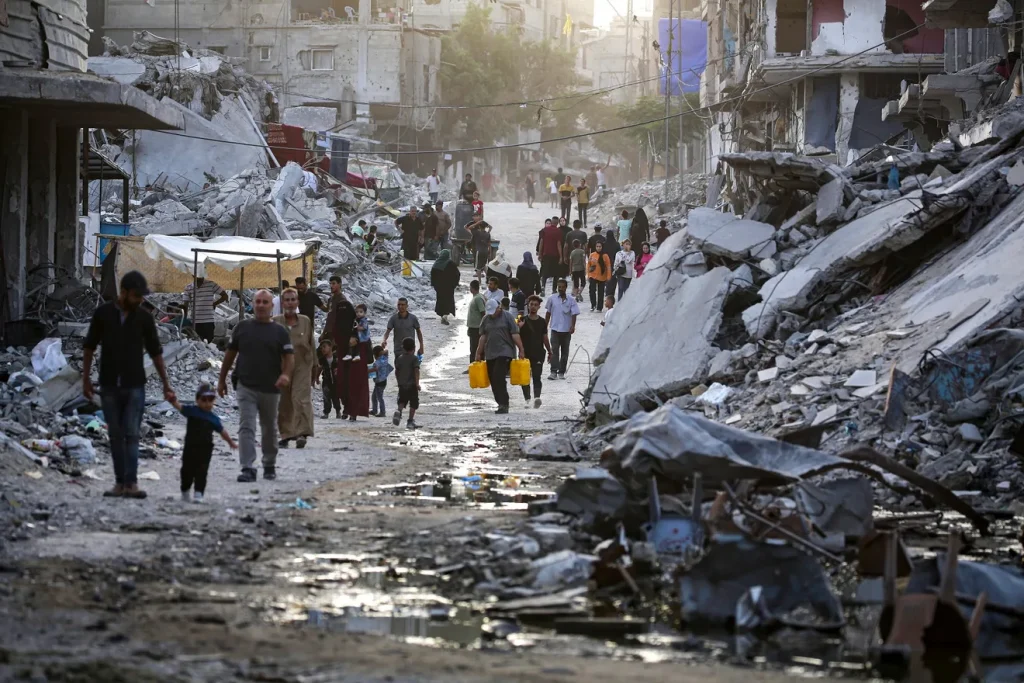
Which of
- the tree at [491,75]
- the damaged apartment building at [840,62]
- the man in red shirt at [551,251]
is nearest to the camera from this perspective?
the man in red shirt at [551,251]

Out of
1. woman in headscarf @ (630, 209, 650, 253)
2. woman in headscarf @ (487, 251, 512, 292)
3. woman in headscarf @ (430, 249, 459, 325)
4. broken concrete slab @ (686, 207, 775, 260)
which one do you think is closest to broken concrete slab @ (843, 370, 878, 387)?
broken concrete slab @ (686, 207, 775, 260)

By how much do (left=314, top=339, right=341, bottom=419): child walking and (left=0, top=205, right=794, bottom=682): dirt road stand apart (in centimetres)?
484

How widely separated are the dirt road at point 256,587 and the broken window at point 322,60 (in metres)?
52.2

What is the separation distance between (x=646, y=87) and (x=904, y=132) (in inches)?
2178

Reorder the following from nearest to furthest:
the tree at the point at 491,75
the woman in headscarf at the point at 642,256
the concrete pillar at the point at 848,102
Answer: the woman in headscarf at the point at 642,256, the concrete pillar at the point at 848,102, the tree at the point at 491,75

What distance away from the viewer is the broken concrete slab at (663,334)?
47.1 feet

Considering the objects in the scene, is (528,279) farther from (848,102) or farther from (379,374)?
(848,102)

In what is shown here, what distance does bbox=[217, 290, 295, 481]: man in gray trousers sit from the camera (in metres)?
10.5

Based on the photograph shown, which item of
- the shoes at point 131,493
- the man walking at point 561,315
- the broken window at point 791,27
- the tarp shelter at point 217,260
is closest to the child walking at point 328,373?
the man walking at point 561,315

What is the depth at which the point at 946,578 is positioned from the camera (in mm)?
5816

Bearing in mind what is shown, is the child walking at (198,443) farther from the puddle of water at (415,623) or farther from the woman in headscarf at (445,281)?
the woman in headscarf at (445,281)

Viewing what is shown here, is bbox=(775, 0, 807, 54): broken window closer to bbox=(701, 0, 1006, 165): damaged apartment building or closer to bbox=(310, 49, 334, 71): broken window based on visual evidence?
bbox=(701, 0, 1006, 165): damaged apartment building

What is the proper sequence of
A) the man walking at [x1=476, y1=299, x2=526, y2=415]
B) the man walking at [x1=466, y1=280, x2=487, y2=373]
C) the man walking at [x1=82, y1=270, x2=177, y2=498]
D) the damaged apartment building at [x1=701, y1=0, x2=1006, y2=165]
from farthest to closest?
1. the damaged apartment building at [x1=701, y1=0, x2=1006, y2=165]
2. the man walking at [x1=466, y1=280, x2=487, y2=373]
3. the man walking at [x1=476, y1=299, x2=526, y2=415]
4. the man walking at [x1=82, y1=270, x2=177, y2=498]

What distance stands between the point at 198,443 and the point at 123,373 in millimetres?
685
